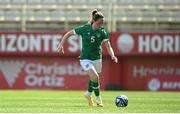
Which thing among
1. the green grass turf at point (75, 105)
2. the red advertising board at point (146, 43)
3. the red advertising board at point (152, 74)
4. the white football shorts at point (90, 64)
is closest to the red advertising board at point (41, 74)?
the red advertising board at point (152, 74)

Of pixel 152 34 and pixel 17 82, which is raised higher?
pixel 152 34

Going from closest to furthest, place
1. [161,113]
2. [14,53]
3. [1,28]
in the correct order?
[161,113], [14,53], [1,28]

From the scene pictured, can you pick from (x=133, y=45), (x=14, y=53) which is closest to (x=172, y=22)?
(x=133, y=45)

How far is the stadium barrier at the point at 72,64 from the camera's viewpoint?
30.0 meters

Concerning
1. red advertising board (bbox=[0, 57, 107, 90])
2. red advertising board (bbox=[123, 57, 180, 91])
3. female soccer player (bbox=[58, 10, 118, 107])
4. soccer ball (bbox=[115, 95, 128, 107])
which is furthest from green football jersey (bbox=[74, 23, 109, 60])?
red advertising board (bbox=[123, 57, 180, 91])

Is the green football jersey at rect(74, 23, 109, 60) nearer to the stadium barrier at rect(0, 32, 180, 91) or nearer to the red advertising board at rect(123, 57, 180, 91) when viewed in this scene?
the stadium barrier at rect(0, 32, 180, 91)

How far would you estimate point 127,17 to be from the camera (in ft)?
104

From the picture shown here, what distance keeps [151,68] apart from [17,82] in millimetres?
6393

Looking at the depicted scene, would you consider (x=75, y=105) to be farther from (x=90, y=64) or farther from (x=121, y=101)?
(x=121, y=101)

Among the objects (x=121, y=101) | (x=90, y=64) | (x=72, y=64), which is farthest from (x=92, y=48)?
(x=72, y=64)

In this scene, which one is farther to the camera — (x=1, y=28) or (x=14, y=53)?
(x=1, y=28)

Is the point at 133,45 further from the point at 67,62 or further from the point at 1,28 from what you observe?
the point at 1,28

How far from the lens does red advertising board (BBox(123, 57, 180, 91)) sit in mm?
30172

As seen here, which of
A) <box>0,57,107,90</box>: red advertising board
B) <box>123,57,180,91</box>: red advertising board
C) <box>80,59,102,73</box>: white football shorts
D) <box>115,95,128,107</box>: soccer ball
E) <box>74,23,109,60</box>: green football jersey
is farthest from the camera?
<box>123,57,180,91</box>: red advertising board
